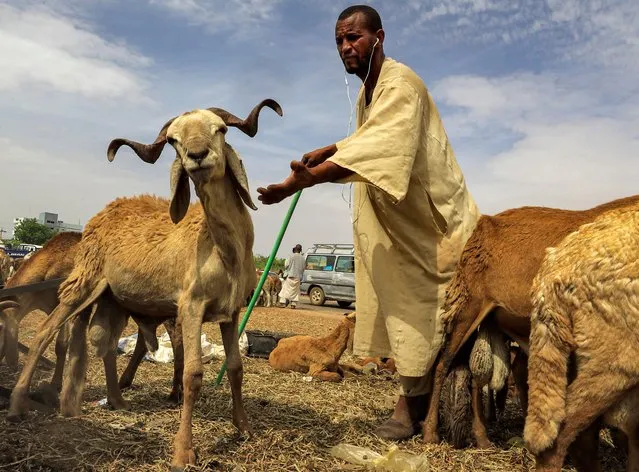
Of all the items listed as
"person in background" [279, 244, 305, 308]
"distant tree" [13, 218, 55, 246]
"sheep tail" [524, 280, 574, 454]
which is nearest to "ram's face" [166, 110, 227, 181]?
"sheep tail" [524, 280, 574, 454]

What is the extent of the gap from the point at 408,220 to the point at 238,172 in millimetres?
1422

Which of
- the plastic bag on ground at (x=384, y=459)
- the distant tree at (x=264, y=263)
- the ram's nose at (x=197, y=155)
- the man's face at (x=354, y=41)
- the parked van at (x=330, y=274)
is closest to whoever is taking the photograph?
the plastic bag on ground at (x=384, y=459)

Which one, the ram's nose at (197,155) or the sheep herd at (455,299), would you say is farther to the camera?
the ram's nose at (197,155)

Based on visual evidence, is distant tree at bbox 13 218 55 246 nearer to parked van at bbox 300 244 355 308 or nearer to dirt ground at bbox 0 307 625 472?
parked van at bbox 300 244 355 308

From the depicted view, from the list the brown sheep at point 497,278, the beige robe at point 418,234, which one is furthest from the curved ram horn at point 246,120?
the brown sheep at point 497,278

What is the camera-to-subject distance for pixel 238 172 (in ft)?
14.3

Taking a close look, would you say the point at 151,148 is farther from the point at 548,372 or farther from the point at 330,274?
the point at 330,274

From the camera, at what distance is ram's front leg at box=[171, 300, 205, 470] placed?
373 centimetres

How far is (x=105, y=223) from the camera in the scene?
18.2ft

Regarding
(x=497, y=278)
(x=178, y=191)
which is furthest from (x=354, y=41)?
(x=497, y=278)

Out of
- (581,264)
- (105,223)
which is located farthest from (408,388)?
(105,223)

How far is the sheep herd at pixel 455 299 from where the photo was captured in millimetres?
2777

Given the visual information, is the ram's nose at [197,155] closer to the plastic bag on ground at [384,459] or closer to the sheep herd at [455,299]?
the sheep herd at [455,299]

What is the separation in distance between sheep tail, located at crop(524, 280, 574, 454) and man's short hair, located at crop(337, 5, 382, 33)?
8.27 feet
